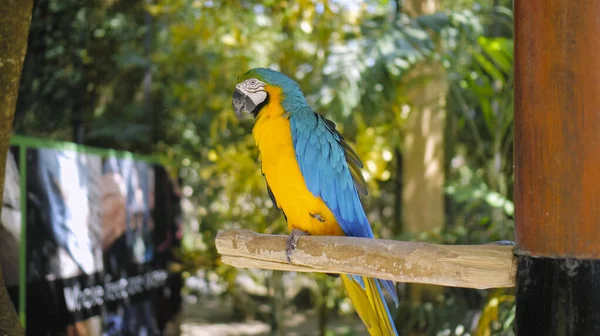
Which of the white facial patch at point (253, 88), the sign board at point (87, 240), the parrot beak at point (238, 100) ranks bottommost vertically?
the sign board at point (87, 240)

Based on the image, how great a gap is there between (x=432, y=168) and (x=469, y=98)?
56cm

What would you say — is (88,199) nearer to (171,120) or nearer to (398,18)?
(171,120)

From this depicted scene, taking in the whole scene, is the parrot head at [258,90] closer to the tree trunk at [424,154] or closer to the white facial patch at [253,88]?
the white facial patch at [253,88]

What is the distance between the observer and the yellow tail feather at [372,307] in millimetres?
1406

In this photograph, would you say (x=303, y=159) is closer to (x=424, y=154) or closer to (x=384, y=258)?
(x=384, y=258)

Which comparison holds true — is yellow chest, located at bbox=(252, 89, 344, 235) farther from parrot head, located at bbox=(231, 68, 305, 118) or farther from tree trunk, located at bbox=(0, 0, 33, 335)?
tree trunk, located at bbox=(0, 0, 33, 335)

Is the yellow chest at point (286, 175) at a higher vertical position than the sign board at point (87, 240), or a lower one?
higher

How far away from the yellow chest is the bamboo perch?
0.12 m

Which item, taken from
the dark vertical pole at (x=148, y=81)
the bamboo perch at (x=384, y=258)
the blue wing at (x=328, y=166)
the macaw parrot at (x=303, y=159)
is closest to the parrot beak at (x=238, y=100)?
the macaw parrot at (x=303, y=159)

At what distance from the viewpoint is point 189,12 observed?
371 cm

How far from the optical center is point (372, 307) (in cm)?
145

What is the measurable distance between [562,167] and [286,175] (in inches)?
29.9

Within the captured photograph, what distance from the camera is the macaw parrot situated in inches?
58.2

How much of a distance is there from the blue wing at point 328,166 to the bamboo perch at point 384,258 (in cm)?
16
